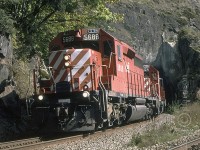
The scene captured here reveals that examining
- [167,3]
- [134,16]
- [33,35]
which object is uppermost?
[167,3]

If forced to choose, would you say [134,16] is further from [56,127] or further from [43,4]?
[56,127]

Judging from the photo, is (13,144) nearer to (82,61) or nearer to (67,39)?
(82,61)

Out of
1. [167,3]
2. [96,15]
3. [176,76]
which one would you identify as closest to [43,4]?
[96,15]

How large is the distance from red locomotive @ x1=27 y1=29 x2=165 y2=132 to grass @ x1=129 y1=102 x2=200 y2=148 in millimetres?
1499

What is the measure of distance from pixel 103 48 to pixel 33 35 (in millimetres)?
6526

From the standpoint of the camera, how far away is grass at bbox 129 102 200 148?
12023 mm

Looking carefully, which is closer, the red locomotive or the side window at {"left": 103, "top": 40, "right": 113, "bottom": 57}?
the red locomotive

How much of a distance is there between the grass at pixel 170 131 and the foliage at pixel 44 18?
6848 millimetres

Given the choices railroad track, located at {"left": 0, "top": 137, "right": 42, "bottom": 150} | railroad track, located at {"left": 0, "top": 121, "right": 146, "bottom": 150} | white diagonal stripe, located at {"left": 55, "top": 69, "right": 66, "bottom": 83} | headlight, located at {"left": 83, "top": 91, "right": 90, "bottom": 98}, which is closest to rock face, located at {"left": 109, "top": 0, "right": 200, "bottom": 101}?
white diagonal stripe, located at {"left": 55, "top": 69, "right": 66, "bottom": 83}

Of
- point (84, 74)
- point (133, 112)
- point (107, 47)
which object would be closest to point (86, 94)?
point (84, 74)

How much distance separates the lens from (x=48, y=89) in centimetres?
1423

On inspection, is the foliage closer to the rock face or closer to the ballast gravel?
the ballast gravel

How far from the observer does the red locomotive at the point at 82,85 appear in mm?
13203

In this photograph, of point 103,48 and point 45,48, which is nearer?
point 103,48
